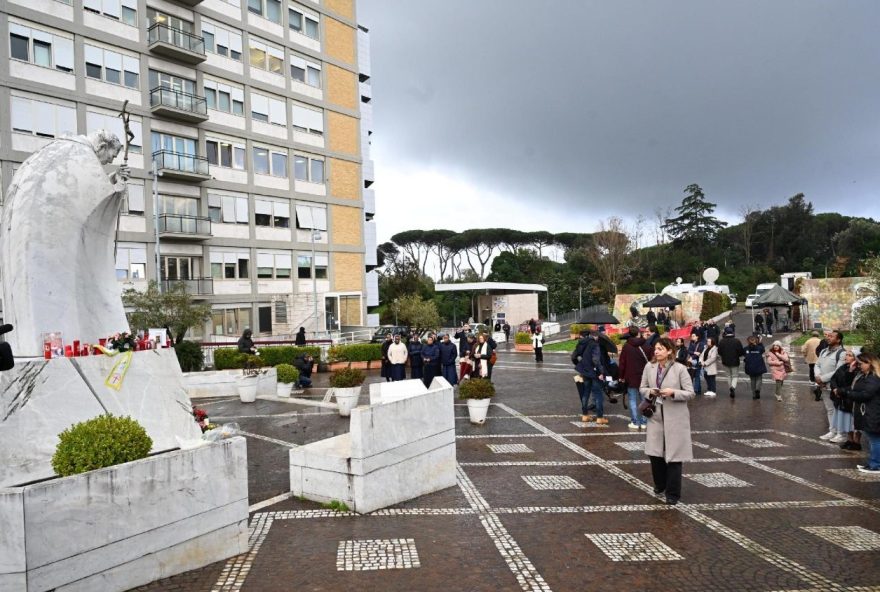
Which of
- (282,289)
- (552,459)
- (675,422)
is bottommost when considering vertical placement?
(552,459)

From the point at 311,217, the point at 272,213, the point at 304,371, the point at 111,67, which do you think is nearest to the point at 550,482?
the point at 304,371

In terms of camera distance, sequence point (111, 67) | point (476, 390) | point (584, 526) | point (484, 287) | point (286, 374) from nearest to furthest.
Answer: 1. point (584, 526)
2. point (476, 390)
3. point (286, 374)
4. point (111, 67)
5. point (484, 287)

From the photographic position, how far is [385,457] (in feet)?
21.4

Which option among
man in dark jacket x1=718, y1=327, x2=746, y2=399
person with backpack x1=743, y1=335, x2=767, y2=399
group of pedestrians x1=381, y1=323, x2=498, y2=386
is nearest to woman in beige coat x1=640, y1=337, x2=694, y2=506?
group of pedestrians x1=381, y1=323, x2=498, y2=386

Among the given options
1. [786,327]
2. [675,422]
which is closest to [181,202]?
[675,422]

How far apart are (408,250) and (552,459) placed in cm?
7556

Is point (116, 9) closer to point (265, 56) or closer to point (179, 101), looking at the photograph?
point (179, 101)

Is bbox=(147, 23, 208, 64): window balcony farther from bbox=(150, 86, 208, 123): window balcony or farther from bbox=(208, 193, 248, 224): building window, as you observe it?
bbox=(208, 193, 248, 224): building window

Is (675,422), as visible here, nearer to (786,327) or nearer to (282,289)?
(786,327)

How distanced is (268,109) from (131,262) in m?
12.7

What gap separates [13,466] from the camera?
5.36 metres

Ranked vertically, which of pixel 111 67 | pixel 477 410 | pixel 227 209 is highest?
pixel 111 67

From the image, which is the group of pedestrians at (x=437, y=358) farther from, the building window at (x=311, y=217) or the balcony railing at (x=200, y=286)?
the building window at (x=311, y=217)

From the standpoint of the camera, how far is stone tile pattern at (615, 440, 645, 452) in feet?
29.9
